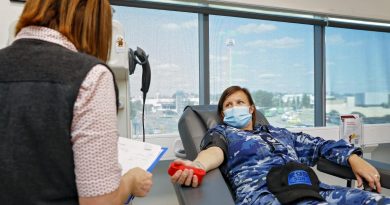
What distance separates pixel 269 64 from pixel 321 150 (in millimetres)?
1137

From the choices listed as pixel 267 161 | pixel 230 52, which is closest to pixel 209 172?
pixel 267 161

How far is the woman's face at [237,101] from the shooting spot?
165 centimetres

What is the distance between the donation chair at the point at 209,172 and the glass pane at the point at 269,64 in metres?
0.62

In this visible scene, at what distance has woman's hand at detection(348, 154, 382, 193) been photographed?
1.27 m

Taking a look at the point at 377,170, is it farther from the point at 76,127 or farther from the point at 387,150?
the point at 387,150

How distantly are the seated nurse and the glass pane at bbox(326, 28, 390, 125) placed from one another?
1.34m

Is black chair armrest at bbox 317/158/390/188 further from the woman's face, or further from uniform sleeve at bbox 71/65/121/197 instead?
uniform sleeve at bbox 71/65/121/197

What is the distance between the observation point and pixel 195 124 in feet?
5.35

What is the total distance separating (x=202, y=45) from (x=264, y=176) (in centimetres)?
124

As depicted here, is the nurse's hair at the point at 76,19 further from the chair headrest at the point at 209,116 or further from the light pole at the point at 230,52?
the light pole at the point at 230,52

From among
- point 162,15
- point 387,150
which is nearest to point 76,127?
point 162,15

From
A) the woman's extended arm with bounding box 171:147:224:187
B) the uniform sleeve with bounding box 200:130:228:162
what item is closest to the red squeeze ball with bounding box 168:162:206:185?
the woman's extended arm with bounding box 171:147:224:187

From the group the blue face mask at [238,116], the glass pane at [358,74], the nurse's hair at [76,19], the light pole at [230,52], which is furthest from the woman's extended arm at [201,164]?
the glass pane at [358,74]

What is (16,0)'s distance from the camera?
4.26ft
